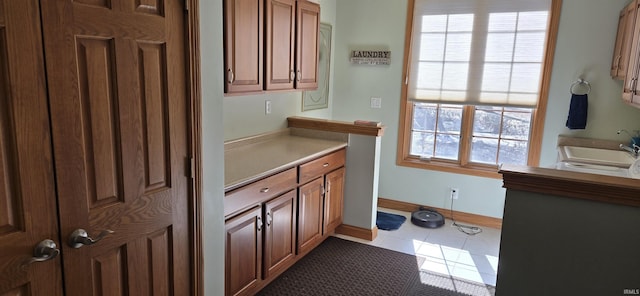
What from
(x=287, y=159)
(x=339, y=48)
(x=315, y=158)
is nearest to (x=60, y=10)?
(x=287, y=159)

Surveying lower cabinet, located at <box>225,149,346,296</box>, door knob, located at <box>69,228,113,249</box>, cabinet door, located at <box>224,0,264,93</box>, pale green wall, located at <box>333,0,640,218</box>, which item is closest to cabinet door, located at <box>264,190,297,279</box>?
lower cabinet, located at <box>225,149,346,296</box>

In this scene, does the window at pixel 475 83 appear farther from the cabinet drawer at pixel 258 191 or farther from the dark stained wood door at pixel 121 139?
the dark stained wood door at pixel 121 139

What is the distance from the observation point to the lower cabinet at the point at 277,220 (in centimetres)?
237

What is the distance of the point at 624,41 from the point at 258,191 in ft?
9.72

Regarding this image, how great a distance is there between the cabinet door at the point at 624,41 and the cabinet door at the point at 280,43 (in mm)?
2401

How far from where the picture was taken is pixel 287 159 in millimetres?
2875

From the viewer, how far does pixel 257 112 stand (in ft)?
11.2

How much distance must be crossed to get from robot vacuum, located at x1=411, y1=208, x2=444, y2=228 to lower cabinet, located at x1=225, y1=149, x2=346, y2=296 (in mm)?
988

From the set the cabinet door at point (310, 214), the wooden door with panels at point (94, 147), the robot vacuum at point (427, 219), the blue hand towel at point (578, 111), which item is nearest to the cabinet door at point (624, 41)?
the blue hand towel at point (578, 111)

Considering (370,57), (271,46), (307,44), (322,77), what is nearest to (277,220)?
(271,46)

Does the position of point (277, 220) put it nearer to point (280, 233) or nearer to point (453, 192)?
point (280, 233)

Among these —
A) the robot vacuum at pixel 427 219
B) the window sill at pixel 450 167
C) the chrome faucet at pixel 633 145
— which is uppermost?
the chrome faucet at pixel 633 145

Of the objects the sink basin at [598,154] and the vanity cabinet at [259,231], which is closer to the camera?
the vanity cabinet at [259,231]

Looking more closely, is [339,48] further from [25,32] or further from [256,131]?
[25,32]
